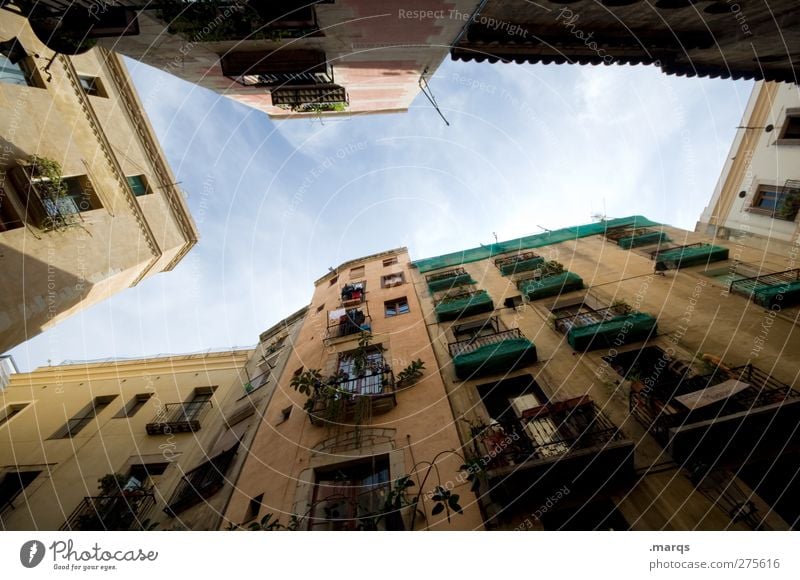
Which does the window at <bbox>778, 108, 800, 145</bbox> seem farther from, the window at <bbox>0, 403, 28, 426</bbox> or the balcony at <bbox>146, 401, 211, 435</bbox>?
the window at <bbox>0, 403, 28, 426</bbox>

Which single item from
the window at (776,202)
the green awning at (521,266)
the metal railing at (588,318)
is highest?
the green awning at (521,266)

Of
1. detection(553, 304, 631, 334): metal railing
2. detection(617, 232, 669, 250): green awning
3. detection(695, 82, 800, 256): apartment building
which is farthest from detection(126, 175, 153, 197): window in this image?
detection(695, 82, 800, 256): apartment building

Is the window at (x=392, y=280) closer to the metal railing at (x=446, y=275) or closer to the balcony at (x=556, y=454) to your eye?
the metal railing at (x=446, y=275)

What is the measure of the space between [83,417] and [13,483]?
134 inches

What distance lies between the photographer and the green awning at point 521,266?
1755cm

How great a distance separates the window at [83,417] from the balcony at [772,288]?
28.2m

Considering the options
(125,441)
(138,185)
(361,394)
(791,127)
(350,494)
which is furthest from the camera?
(791,127)

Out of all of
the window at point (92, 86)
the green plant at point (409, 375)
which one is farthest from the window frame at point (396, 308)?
the window at point (92, 86)

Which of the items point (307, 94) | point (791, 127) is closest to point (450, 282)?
point (307, 94)

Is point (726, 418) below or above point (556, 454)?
below

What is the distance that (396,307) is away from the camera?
59.8ft

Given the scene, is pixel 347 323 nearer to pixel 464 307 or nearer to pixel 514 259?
pixel 464 307
